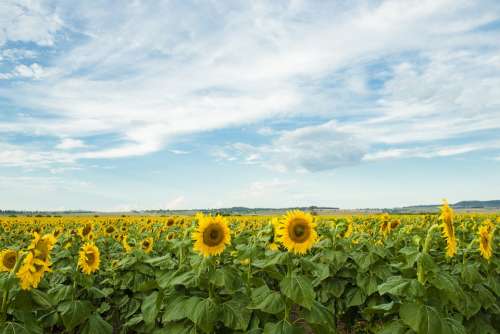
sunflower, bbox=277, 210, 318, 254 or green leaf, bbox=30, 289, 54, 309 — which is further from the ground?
sunflower, bbox=277, 210, 318, 254

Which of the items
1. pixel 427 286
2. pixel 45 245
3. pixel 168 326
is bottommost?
pixel 168 326

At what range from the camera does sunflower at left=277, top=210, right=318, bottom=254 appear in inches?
215

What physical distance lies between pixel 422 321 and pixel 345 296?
4260 millimetres

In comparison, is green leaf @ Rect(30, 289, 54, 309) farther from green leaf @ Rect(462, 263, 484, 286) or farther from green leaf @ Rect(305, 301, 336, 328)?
green leaf @ Rect(462, 263, 484, 286)

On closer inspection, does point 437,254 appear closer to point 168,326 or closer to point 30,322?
point 168,326

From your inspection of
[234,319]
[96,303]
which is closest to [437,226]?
[234,319]

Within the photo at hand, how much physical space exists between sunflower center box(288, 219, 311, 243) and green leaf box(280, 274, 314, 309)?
0.65m

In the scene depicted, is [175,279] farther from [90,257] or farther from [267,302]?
[90,257]

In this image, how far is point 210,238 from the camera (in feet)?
17.3

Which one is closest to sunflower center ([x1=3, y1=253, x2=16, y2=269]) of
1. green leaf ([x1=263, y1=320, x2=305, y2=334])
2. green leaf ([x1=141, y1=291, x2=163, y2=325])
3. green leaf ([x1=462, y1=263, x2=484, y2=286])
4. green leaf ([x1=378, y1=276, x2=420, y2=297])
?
green leaf ([x1=141, y1=291, x2=163, y2=325])

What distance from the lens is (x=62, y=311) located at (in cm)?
582

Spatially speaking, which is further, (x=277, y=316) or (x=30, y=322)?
(x=277, y=316)

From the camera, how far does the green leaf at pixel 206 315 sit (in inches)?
185

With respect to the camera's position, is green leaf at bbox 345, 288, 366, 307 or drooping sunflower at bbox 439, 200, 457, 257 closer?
drooping sunflower at bbox 439, 200, 457, 257
